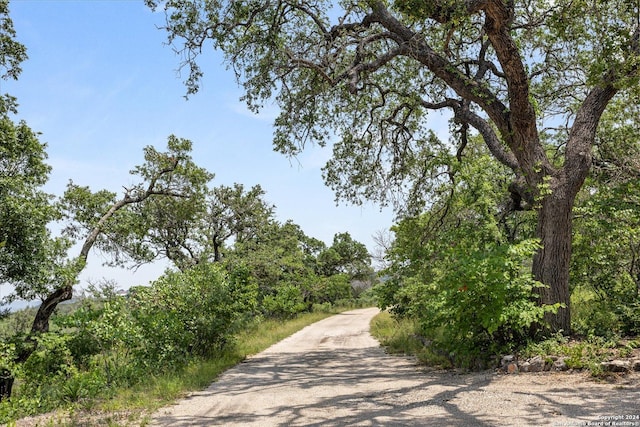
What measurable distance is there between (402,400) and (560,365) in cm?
324

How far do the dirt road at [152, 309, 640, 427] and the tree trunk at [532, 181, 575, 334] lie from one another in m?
2.03

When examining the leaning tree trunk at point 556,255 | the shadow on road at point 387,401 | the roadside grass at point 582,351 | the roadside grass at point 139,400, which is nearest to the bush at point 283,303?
the roadside grass at point 139,400

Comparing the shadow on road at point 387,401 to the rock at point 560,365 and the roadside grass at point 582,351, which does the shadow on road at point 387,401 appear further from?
the rock at point 560,365

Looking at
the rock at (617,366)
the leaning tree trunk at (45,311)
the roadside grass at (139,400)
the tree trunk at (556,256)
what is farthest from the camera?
the leaning tree trunk at (45,311)

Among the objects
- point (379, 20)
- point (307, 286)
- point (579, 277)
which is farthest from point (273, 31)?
point (307, 286)

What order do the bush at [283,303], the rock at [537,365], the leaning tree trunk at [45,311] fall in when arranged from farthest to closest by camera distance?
the bush at [283,303], the leaning tree trunk at [45,311], the rock at [537,365]

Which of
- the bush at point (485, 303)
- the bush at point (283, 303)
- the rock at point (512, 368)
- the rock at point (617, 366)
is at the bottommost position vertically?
the rock at point (512, 368)

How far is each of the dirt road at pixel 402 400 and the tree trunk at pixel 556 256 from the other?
2026 millimetres

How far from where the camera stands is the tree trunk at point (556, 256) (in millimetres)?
9586

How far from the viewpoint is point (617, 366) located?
7.39 m

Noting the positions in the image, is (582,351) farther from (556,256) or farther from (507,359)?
(556,256)

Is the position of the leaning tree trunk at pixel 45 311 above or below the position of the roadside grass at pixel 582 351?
A: above

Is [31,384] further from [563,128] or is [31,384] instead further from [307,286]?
[307,286]

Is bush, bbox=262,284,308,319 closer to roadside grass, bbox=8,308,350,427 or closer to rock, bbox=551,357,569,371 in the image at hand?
roadside grass, bbox=8,308,350,427
